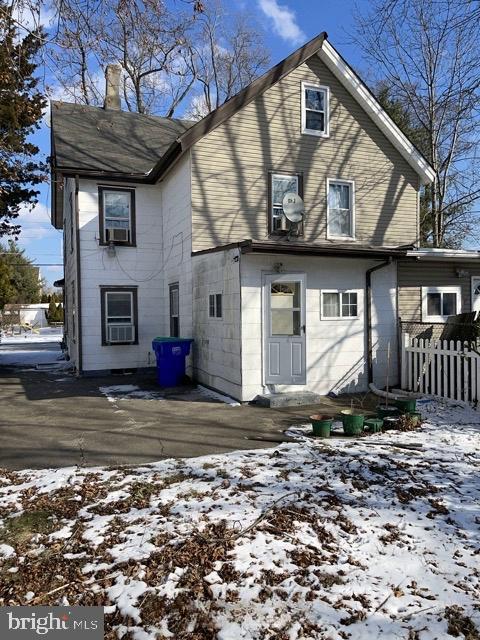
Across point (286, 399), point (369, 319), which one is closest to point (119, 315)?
point (286, 399)

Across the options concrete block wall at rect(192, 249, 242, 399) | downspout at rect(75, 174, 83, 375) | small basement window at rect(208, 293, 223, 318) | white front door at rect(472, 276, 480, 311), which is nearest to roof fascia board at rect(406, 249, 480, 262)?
white front door at rect(472, 276, 480, 311)

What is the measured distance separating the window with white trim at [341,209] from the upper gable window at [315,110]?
151 centimetres

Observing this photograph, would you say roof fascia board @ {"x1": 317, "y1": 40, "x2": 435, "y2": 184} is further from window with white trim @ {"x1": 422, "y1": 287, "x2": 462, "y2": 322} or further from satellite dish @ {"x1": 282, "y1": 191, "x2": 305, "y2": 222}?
satellite dish @ {"x1": 282, "y1": 191, "x2": 305, "y2": 222}

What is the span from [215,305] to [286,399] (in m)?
2.73

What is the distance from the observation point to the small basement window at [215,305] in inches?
391

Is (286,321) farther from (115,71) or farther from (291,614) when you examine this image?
(115,71)

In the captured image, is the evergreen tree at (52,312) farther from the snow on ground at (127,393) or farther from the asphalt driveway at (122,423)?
the snow on ground at (127,393)

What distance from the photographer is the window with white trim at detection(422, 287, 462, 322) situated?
12.1m

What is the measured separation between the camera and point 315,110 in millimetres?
13039

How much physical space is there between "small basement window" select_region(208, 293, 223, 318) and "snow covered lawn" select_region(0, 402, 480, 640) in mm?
4825

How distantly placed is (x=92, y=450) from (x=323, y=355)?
5.41 m

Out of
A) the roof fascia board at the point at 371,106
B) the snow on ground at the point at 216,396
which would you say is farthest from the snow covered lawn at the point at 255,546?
the roof fascia board at the point at 371,106

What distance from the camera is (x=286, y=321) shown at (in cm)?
932

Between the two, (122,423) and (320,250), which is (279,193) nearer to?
(320,250)
